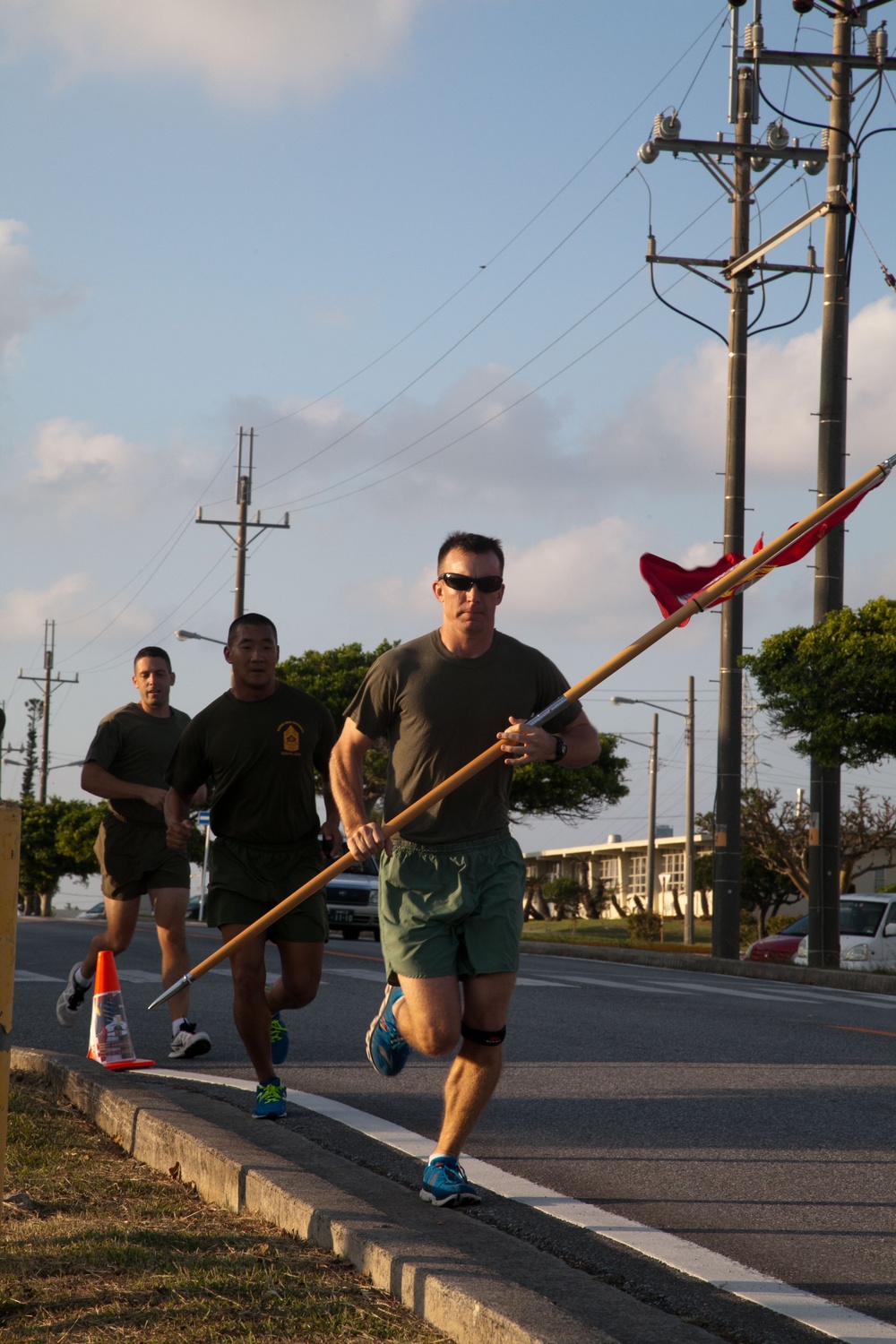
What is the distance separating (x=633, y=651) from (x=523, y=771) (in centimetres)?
4322

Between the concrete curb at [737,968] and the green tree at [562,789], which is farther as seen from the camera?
the green tree at [562,789]

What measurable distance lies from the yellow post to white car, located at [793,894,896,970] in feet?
63.8

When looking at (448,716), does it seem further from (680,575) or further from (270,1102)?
(270,1102)

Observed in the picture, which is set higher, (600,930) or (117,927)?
Result: (117,927)

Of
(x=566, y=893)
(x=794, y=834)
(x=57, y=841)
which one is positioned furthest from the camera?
(x=57, y=841)

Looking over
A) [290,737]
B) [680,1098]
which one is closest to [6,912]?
[290,737]

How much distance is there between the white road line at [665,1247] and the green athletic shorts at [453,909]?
807mm

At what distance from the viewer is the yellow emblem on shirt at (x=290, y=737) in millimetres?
6941

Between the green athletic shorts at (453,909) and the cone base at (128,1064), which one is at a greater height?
the green athletic shorts at (453,909)

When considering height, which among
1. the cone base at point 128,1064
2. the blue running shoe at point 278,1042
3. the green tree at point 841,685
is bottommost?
the cone base at point 128,1064

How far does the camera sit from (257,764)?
6906 millimetres

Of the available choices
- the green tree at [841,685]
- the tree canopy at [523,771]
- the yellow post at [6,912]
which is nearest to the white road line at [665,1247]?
the yellow post at [6,912]

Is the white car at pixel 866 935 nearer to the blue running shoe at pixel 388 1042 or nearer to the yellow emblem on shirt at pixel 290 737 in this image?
the yellow emblem on shirt at pixel 290 737

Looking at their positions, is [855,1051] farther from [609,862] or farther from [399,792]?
[609,862]
